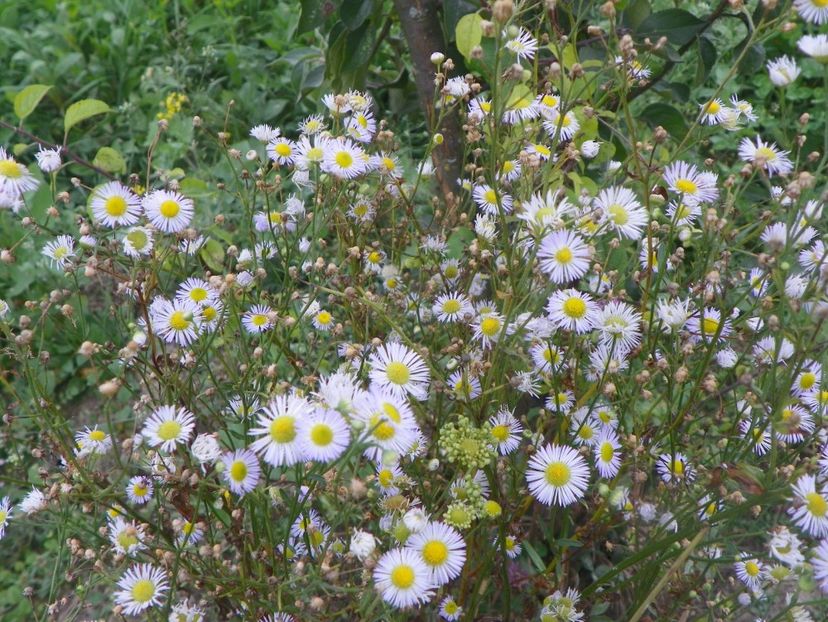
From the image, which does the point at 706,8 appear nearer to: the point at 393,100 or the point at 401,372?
the point at 393,100

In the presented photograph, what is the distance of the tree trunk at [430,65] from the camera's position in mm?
1494

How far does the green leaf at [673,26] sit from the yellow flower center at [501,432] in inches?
29.7

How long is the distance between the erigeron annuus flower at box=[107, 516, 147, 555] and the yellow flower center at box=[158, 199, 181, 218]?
0.43m

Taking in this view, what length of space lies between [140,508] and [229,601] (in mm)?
695

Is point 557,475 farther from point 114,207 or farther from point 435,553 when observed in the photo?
point 114,207

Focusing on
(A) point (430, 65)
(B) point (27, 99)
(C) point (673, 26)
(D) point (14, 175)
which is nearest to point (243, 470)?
(D) point (14, 175)

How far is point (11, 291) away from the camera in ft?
7.21

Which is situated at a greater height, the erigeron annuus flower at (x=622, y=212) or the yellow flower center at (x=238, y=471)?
the erigeron annuus flower at (x=622, y=212)

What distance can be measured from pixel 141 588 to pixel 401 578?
37 cm

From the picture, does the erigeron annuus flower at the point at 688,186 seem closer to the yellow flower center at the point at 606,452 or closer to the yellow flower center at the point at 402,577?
the yellow flower center at the point at 606,452

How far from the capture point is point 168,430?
100cm

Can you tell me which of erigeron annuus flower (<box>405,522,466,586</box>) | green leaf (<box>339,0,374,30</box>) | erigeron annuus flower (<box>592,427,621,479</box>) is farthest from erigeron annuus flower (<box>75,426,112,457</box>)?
green leaf (<box>339,0,374,30</box>)

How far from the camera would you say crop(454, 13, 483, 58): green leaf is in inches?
47.4

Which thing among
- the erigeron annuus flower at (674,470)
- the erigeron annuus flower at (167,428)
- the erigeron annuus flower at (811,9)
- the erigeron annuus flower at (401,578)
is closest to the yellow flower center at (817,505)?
the erigeron annuus flower at (674,470)
